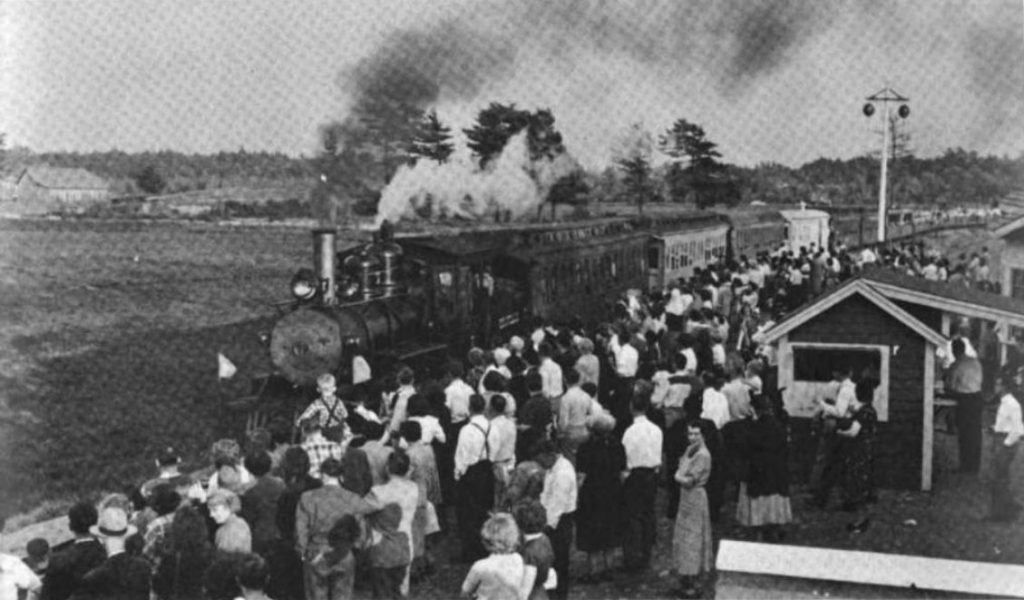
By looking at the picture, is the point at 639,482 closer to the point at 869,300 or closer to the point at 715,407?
the point at 715,407

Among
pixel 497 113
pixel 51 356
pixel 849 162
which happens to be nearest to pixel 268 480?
pixel 51 356

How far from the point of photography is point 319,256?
44.3 ft

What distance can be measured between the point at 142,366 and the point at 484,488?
44.4 feet

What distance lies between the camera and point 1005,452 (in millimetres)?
9500

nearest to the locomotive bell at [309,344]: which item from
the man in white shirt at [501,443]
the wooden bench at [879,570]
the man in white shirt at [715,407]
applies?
the man in white shirt at [501,443]

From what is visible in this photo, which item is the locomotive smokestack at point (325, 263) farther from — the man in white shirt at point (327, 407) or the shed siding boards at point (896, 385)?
the shed siding boards at point (896, 385)

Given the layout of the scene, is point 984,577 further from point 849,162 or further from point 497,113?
point 849,162

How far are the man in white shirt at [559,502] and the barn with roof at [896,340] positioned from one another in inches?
181

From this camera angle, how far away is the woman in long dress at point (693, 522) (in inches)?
305

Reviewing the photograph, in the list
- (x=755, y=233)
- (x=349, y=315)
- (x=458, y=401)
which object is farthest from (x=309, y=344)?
(x=755, y=233)

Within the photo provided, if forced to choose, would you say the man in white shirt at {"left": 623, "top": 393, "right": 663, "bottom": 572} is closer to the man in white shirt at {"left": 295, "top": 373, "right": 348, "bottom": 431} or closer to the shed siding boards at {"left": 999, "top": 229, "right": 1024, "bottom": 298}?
the man in white shirt at {"left": 295, "top": 373, "right": 348, "bottom": 431}

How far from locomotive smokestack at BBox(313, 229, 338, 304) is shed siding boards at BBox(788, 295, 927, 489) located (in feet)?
21.8

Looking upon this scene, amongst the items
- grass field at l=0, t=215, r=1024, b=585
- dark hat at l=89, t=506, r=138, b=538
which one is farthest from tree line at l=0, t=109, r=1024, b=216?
dark hat at l=89, t=506, r=138, b=538

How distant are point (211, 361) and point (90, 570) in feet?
52.3
